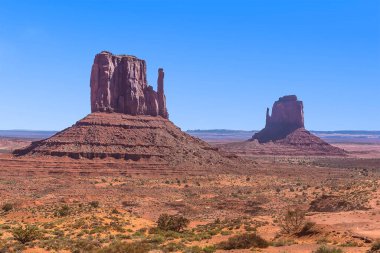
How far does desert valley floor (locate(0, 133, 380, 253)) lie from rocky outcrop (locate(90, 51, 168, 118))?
1654 cm

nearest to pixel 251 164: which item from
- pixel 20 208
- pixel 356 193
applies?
pixel 356 193

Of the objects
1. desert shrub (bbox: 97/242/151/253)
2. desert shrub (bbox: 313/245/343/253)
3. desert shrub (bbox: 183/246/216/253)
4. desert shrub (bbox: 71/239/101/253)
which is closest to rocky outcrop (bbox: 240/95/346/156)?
desert shrub (bbox: 71/239/101/253)

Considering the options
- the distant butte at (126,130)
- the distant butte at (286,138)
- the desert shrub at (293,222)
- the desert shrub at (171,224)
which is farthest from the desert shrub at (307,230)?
the distant butte at (286,138)

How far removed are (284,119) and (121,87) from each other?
3791 inches

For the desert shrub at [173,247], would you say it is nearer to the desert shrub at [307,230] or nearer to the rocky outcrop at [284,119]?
the desert shrub at [307,230]

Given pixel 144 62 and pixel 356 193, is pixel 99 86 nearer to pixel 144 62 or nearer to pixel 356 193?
pixel 144 62

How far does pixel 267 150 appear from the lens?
541ft

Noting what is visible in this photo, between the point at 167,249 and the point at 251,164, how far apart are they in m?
74.7

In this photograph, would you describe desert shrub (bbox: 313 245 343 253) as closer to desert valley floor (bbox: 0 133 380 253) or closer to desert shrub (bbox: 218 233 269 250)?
desert valley floor (bbox: 0 133 380 253)

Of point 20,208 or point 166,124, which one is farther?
point 166,124

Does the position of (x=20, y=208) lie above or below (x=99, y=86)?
below

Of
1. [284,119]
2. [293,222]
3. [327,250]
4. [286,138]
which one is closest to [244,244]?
[327,250]

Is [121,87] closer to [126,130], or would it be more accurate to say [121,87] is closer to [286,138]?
[126,130]

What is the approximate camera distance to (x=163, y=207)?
47.8m
